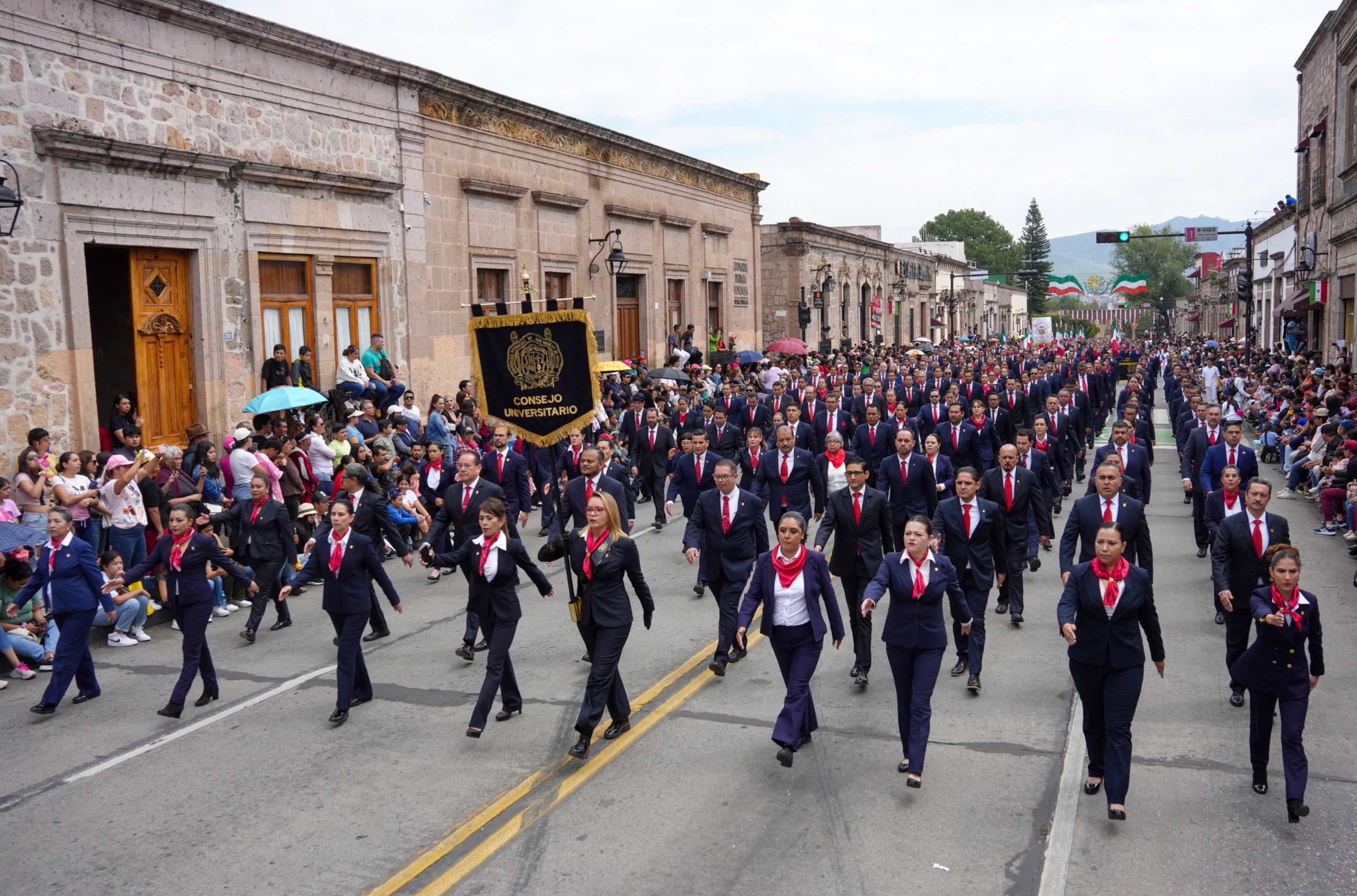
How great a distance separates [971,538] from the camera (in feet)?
28.3

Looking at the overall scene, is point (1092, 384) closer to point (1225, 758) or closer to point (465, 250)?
point (465, 250)

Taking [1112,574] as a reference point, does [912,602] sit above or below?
below

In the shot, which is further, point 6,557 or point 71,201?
point 71,201

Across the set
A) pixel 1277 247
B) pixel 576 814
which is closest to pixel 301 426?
pixel 576 814

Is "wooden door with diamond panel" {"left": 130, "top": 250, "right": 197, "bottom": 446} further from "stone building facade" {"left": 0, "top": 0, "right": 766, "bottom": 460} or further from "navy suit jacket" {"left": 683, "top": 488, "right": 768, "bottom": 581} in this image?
"navy suit jacket" {"left": 683, "top": 488, "right": 768, "bottom": 581}

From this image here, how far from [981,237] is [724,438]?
112084 mm

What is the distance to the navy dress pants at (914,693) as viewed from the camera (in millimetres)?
6480

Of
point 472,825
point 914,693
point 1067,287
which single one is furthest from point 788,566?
point 1067,287

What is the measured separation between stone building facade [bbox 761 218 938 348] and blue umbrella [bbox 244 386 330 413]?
27.3 m

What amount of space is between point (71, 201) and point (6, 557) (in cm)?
601

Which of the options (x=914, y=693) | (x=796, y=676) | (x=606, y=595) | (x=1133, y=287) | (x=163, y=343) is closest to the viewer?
(x=914, y=693)

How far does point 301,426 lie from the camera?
16.0 meters

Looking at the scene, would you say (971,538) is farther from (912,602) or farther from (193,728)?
(193,728)

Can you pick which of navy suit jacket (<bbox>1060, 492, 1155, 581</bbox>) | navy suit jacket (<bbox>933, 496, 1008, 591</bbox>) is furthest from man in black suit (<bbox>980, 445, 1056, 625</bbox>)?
navy suit jacket (<bbox>933, 496, 1008, 591</bbox>)
